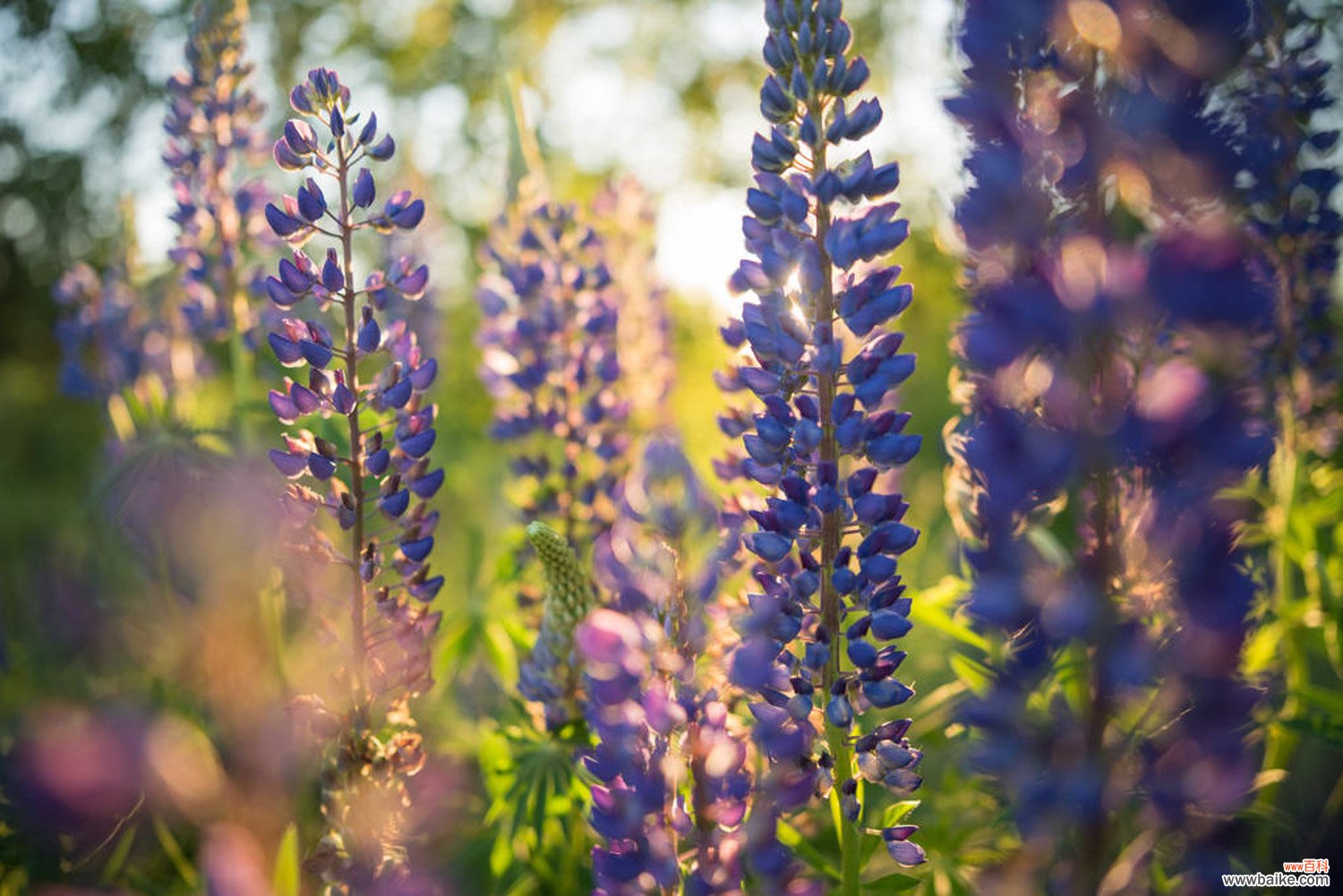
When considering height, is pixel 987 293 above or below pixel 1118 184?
below

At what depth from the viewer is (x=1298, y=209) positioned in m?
2.24

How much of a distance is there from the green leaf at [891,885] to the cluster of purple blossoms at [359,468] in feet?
2.20

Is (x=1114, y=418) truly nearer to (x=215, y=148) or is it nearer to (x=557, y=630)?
(x=557, y=630)

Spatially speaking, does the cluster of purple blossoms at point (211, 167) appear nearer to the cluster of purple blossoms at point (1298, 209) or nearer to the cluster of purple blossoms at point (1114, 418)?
the cluster of purple blossoms at point (1114, 418)

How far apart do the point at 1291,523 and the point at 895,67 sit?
26.3ft

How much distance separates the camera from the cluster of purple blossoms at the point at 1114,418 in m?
0.93

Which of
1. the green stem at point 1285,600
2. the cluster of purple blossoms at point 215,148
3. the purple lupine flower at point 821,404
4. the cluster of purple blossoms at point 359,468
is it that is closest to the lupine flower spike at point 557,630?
the cluster of purple blossoms at point 359,468

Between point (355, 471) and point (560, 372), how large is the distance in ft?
3.19

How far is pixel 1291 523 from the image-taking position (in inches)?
84.4

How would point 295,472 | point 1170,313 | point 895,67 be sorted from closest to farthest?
1. point 1170,313
2. point 295,472
3. point 895,67

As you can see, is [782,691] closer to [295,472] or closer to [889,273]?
[889,273]

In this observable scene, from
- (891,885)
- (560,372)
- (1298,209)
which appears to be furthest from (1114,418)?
(1298,209)

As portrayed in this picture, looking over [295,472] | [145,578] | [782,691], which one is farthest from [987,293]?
[145,578]

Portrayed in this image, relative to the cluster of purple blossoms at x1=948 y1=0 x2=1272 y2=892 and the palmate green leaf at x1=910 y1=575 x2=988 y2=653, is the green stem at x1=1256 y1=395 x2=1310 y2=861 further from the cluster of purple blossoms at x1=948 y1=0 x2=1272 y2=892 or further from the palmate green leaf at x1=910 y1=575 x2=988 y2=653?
the cluster of purple blossoms at x1=948 y1=0 x2=1272 y2=892
